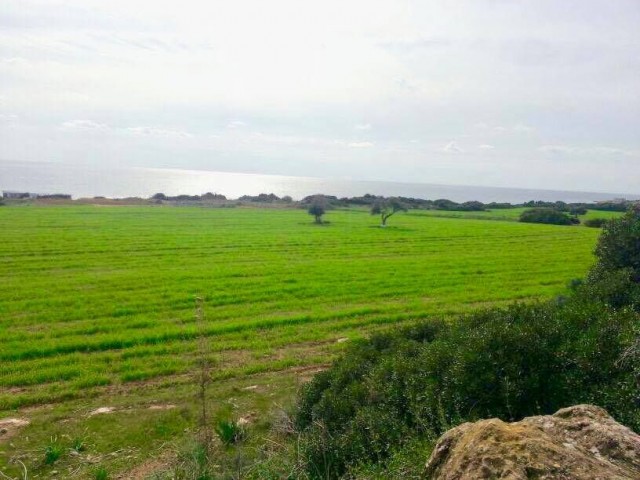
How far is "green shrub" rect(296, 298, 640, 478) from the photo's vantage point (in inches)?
244

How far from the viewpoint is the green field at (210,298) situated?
1211 cm

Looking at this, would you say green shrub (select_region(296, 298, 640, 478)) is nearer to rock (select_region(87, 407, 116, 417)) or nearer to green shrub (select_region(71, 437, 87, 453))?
green shrub (select_region(71, 437, 87, 453))

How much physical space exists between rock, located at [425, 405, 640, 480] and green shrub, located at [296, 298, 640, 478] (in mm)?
1605

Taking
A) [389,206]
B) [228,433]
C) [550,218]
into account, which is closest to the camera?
[228,433]

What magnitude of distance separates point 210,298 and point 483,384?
1638cm

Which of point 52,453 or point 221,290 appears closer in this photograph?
point 52,453

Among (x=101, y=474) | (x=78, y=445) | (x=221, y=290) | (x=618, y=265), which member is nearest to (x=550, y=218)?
(x=221, y=290)

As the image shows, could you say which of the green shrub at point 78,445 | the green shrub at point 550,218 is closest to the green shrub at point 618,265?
the green shrub at point 78,445

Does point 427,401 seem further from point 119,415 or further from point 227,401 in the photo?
point 119,415

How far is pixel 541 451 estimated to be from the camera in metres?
3.65

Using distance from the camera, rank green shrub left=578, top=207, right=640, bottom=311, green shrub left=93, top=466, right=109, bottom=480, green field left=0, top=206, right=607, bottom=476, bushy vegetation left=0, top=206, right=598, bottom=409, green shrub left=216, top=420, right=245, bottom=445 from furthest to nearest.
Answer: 1. bushy vegetation left=0, top=206, right=598, bottom=409
2. green field left=0, top=206, right=607, bottom=476
3. green shrub left=578, top=207, right=640, bottom=311
4. green shrub left=216, top=420, right=245, bottom=445
5. green shrub left=93, top=466, right=109, bottom=480

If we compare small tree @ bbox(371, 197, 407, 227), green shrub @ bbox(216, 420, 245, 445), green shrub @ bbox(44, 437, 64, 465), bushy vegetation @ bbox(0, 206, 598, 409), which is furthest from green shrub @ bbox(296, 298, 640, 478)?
small tree @ bbox(371, 197, 407, 227)

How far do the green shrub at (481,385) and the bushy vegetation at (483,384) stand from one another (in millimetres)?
13

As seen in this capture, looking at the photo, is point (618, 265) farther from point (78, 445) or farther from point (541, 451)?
point (78, 445)
